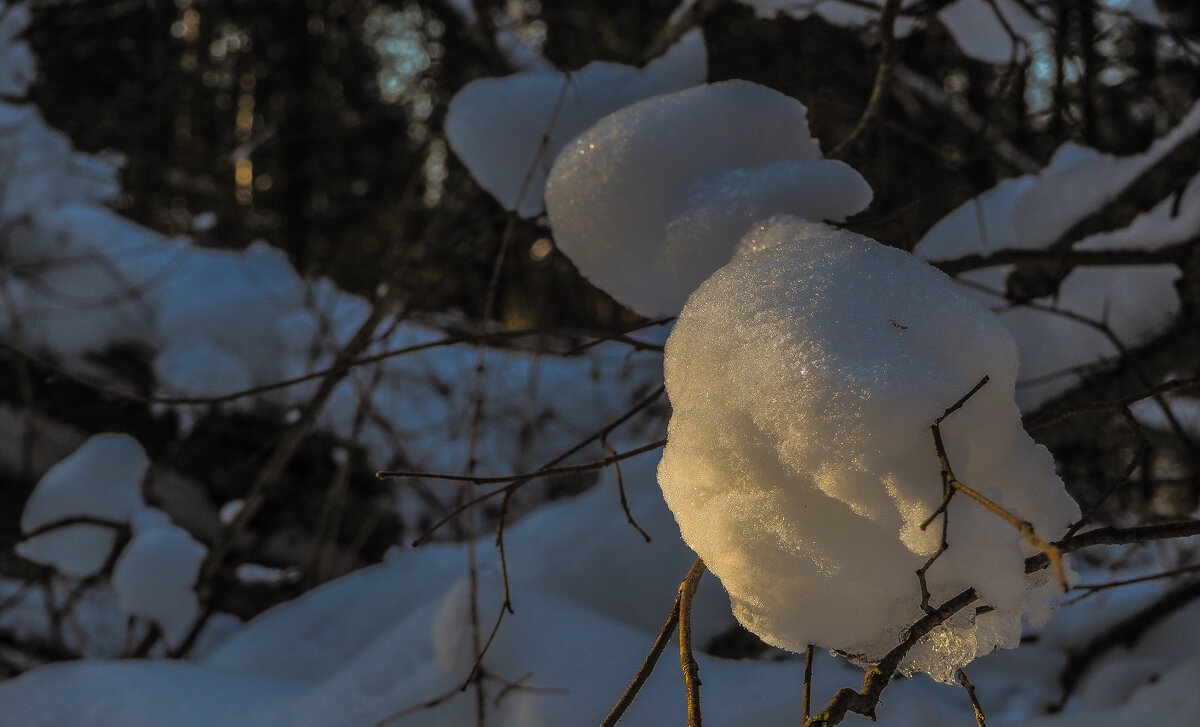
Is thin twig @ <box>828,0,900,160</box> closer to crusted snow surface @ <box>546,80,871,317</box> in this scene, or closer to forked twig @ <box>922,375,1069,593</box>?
crusted snow surface @ <box>546,80,871,317</box>

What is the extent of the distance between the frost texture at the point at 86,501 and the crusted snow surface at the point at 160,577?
0.22 feet

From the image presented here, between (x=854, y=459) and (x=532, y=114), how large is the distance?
2.55 feet

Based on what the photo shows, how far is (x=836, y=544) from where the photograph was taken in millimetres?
645

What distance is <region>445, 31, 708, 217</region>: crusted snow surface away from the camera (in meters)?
1.20

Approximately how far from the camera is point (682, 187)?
0.97 meters

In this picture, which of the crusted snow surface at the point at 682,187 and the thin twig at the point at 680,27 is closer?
the crusted snow surface at the point at 682,187

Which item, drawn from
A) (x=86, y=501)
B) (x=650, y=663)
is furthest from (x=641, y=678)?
(x=86, y=501)

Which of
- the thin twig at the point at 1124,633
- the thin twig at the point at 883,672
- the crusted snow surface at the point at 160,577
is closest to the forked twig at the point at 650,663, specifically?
the thin twig at the point at 883,672

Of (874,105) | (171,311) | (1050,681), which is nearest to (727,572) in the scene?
(874,105)

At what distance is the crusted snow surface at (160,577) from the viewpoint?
1784mm

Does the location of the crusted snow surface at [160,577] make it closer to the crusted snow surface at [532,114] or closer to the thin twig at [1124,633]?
the crusted snow surface at [532,114]

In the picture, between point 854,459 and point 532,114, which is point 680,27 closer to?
point 532,114

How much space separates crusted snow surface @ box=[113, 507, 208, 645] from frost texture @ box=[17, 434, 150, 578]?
0.22 ft

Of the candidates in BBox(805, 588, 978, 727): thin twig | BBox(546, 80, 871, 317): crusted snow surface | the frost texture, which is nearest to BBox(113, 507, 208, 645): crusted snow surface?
the frost texture
